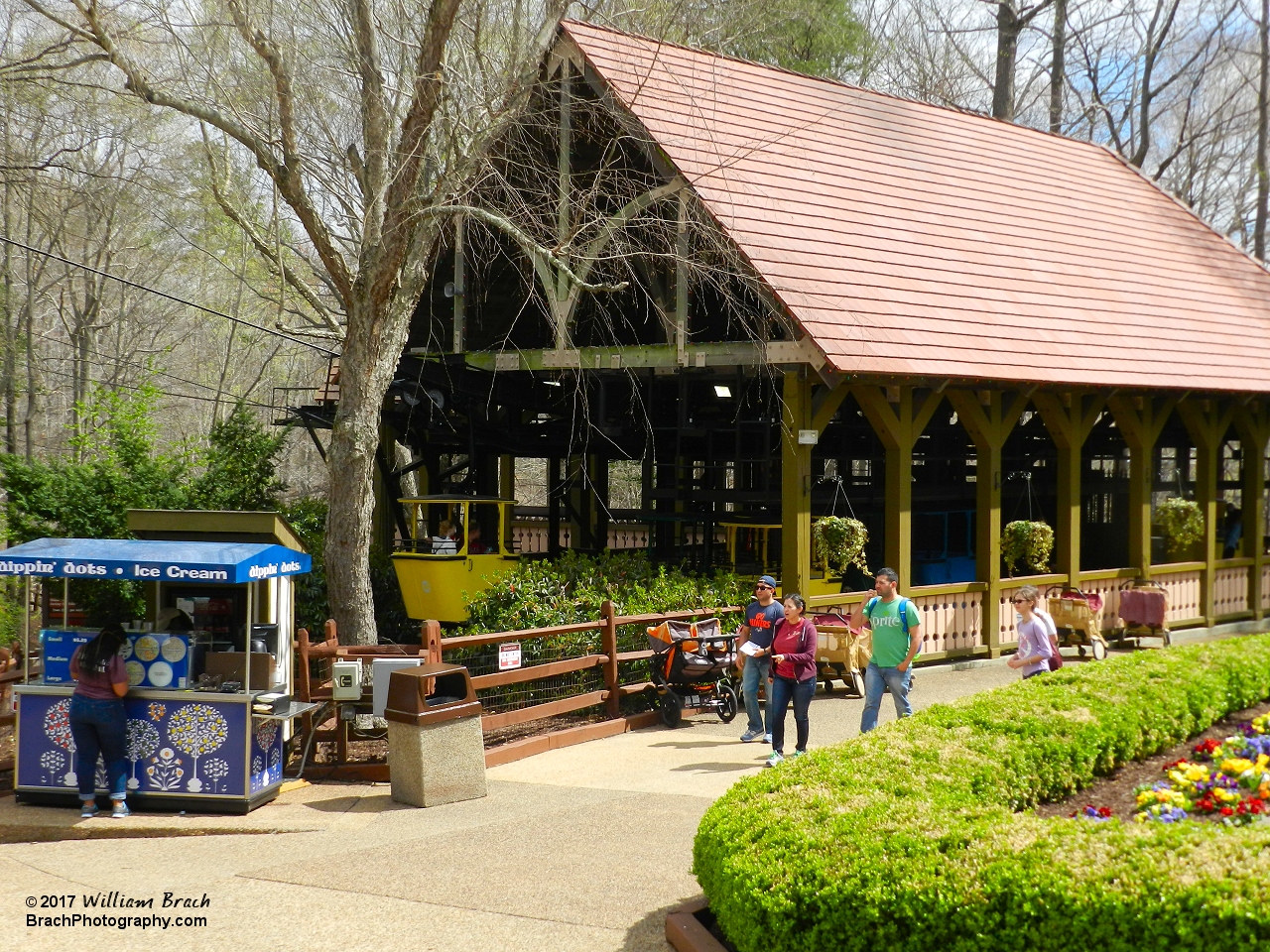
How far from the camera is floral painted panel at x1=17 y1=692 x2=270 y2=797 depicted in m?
9.94

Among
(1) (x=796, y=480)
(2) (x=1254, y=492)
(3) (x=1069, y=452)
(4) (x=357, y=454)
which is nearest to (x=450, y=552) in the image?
(4) (x=357, y=454)

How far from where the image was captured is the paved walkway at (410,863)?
22.2ft

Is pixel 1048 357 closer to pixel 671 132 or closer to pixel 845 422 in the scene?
pixel 845 422

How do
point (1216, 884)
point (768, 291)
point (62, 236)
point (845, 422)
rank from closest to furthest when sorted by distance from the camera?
1. point (1216, 884)
2. point (768, 291)
3. point (845, 422)
4. point (62, 236)

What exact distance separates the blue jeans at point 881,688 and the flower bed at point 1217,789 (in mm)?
3080

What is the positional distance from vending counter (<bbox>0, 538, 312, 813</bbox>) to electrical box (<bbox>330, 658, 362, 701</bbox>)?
0.64 m

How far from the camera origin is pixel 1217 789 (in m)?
7.00

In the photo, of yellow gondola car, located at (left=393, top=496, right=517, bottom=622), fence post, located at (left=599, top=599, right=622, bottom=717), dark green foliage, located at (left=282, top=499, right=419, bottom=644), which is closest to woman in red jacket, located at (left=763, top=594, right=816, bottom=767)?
fence post, located at (left=599, top=599, right=622, bottom=717)

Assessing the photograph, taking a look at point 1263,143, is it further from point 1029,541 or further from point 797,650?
point 797,650

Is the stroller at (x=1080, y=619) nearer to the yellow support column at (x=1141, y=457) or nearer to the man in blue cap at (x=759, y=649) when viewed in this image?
the yellow support column at (x=1141, y=457)

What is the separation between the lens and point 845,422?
2041cm

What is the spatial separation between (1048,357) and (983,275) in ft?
6.31

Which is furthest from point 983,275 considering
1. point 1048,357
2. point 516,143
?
point 516,143

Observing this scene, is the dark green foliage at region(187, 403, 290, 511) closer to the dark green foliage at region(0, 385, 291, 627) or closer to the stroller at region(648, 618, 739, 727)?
the dark green foliage at region(0, 385, 291, 627)
